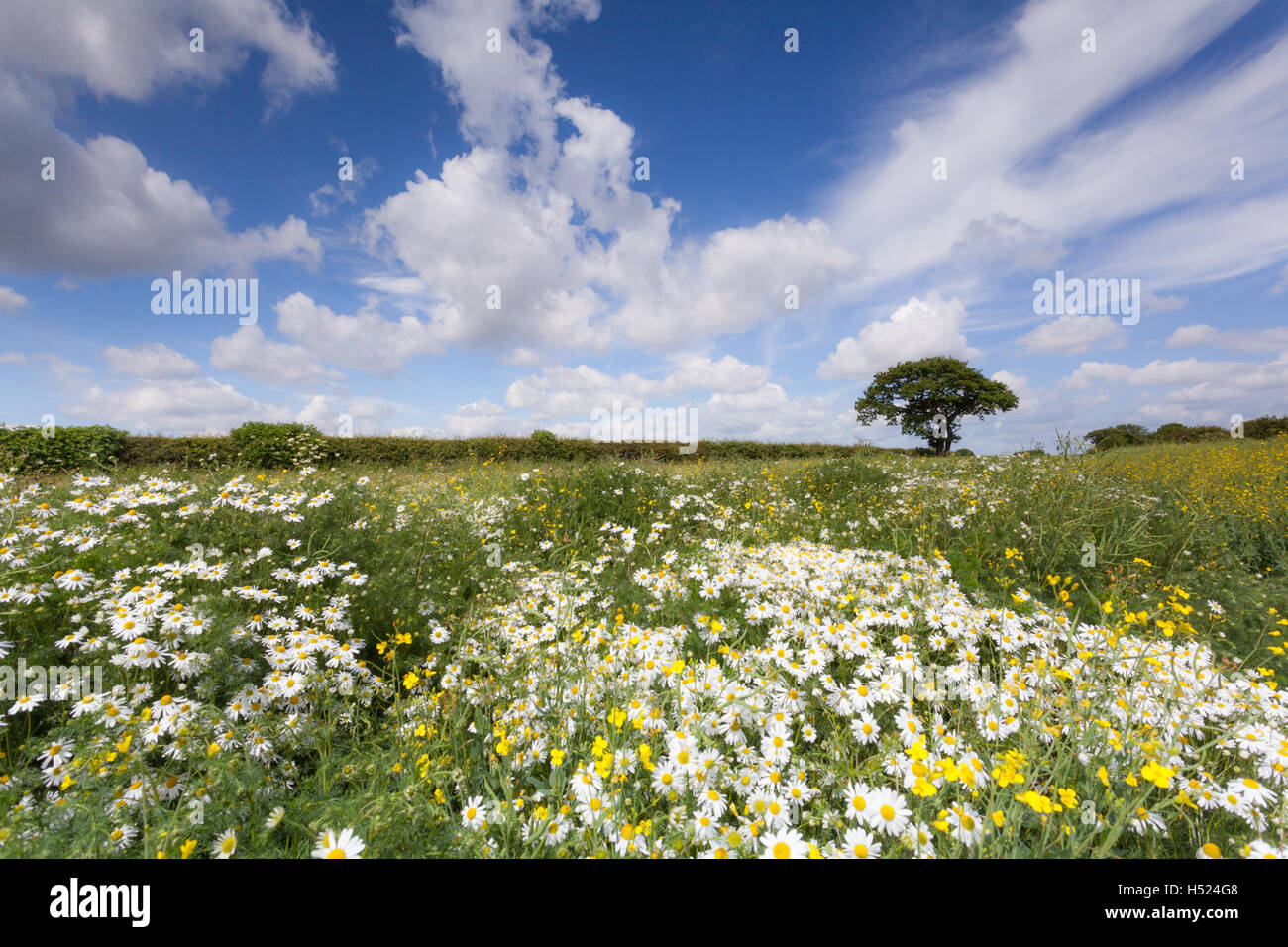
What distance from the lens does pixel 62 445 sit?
1346 centimetres

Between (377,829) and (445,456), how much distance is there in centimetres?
1762

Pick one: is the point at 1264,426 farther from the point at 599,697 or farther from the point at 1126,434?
the point at 599,697

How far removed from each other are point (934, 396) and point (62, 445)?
142 feet

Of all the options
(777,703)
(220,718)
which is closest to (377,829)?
(220,718)

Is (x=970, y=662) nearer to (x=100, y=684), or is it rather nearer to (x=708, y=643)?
(x=708, y=643)

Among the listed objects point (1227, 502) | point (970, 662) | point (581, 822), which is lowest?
point (581, 822)

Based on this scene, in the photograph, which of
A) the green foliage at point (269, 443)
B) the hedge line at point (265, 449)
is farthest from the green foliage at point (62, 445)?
the green foliage at point (269, 443)

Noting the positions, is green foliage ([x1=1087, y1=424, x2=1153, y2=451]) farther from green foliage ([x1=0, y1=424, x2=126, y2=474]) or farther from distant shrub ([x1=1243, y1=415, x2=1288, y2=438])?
green foliage ([x1=0, y1=424, x2=126, y2=474])

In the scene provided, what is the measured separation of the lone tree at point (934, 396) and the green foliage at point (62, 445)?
4051 centimetres

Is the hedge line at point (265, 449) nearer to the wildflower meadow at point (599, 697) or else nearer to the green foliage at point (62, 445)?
the green foliage at point (62, 445)

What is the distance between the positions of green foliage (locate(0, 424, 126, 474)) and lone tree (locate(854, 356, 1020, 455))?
40.5 meters

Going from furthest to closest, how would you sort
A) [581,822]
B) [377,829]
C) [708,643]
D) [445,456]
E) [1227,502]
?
[445,456] < [1227,502] < [708,643] < [581,822] < [377,829]
